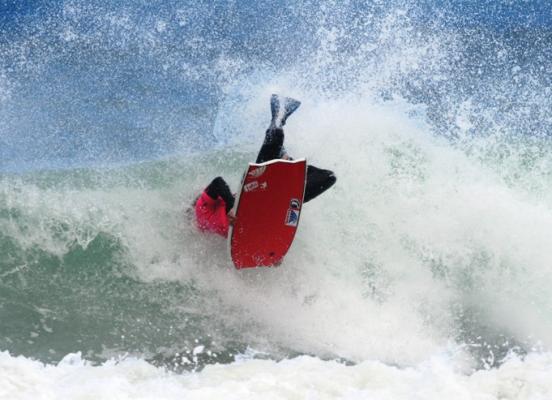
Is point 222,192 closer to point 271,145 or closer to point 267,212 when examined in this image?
point 267,212

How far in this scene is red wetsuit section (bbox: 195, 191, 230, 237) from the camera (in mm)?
5508

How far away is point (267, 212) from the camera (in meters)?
5.38

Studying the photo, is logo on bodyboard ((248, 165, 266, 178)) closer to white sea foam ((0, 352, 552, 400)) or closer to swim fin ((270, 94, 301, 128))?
swim fin ((270, 94, 301, 128))

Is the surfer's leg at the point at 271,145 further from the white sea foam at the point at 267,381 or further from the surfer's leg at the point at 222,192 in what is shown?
the white sea foam at the point at 267,381

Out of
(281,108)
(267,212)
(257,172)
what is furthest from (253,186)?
(281,108)

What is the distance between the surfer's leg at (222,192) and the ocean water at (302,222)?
48cm

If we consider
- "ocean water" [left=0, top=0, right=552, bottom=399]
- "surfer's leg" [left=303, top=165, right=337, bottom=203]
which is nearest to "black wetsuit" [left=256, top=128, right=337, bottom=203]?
"surfer's leg" [left=303, top=165, right=337, bottom=203]

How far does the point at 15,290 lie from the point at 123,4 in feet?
24.6

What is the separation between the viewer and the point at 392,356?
5137 mm

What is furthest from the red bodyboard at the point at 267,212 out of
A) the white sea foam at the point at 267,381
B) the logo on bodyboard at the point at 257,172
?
the white sea foam at the point at 267,381

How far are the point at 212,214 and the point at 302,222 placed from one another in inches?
47.1

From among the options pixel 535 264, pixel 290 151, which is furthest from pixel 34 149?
pixel 535 264

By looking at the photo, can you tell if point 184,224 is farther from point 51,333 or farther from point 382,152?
point 382,152

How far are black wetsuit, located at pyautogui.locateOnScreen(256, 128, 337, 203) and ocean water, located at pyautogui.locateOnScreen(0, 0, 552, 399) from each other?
690 millimetres
